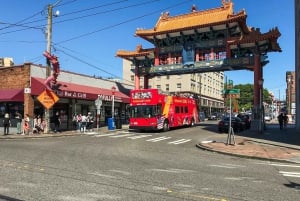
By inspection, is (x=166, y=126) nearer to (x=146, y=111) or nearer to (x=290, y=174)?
(x=146, y=111)

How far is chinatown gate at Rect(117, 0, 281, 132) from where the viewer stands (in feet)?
129

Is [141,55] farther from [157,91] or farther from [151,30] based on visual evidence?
[157,91]

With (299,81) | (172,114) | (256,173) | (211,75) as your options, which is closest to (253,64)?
(299,81)

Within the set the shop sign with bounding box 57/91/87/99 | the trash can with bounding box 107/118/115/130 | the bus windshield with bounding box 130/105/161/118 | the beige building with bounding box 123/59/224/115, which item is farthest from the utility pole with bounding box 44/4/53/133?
the beige building with bounding box 123/59/224/115

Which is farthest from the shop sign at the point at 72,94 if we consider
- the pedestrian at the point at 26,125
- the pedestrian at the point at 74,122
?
the pedestrian at the point at 26,125

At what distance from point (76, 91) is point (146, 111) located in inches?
275

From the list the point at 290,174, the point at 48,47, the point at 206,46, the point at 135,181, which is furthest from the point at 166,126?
the point at 135,181

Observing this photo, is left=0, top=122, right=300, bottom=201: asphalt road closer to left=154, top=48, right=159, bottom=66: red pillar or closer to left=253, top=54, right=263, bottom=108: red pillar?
left=253, top=54, right=263, bottom=108: red pillar

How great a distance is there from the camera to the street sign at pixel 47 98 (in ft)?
97.5

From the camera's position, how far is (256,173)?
486 inches

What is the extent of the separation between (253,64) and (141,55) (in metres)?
13.9

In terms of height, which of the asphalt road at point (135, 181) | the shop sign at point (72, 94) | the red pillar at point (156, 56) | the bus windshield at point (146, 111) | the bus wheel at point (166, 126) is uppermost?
the red pillar at point (156, 56)

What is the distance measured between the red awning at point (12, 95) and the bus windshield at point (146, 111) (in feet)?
30.7

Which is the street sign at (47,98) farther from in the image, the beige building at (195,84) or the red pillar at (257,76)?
the beige building at (195,84)
